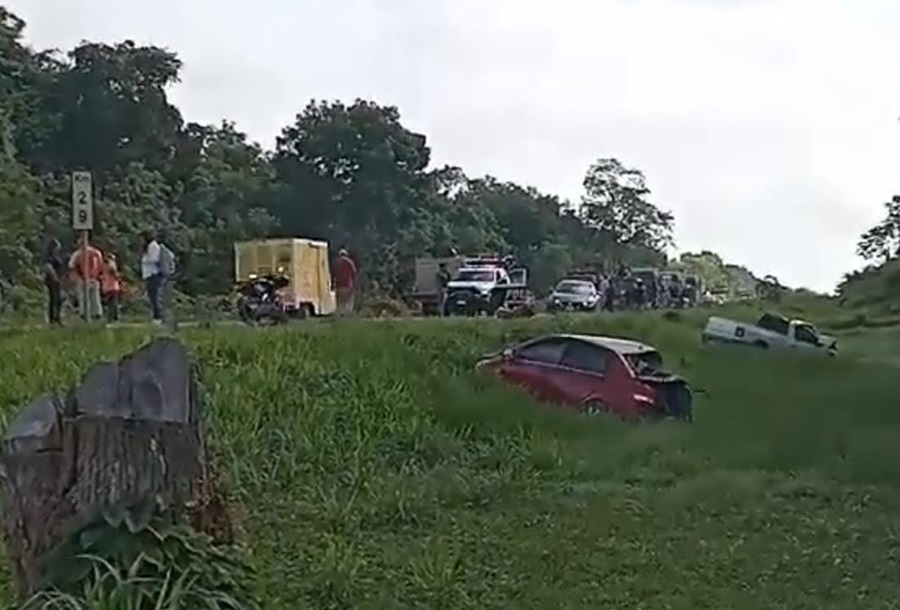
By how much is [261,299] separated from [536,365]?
12.0 metres

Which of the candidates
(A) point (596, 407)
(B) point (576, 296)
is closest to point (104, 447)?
(A) point (596, 407)

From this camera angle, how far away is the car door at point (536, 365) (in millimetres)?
19094

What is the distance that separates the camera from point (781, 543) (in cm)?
1114

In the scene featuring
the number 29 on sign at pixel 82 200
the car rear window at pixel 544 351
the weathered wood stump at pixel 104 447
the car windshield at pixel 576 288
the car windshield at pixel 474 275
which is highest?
the number 29 on sign at pixel 82 200

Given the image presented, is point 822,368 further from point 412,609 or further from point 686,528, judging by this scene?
point 412,609

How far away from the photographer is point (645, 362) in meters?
20.1

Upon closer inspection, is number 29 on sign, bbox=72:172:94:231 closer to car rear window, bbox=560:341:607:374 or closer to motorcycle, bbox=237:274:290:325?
car rear window, bbox=560:341:607:374

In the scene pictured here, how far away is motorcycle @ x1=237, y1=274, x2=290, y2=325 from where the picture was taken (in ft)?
93.1

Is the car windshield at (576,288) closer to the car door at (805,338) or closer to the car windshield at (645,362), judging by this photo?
the car door at (805,338)

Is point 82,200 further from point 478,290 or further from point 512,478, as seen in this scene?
point 478,290

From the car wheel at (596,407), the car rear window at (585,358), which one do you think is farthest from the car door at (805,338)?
the car wheel at (596,407)

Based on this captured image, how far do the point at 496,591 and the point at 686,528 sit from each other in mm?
2588

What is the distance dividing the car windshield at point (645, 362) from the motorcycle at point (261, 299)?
326 inches

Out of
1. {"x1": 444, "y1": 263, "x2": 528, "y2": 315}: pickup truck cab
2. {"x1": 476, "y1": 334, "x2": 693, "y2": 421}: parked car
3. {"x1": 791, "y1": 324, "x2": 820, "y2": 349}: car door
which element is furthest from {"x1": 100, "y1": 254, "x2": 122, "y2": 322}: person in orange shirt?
{"x1": 444, "y1": 263, "x2": 528, "y2": 315}: pickup truck cab
